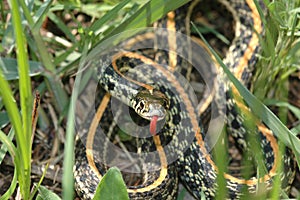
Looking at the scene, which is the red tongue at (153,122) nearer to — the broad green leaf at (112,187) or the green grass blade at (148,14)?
the green grass blade at (148,14)

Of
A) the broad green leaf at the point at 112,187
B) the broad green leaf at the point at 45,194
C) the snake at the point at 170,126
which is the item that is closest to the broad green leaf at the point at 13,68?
the snake at the point at 170,126

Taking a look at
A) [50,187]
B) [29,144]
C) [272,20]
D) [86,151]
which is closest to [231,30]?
[272,20]

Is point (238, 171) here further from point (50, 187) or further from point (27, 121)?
point (27, 121)

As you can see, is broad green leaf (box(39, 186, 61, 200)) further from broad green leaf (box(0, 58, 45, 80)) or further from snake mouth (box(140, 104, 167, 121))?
broad green leaf (box(0, 58, 45, 80))

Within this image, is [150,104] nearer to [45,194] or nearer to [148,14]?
[148,14]

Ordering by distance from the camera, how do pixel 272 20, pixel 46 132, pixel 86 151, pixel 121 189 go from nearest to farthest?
1. pixel 121 189
2. pixel 272 20
3. pixel 86 151
4. pixel 46 132

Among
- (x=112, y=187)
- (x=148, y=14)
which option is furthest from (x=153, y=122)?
(x=112, y=187)
